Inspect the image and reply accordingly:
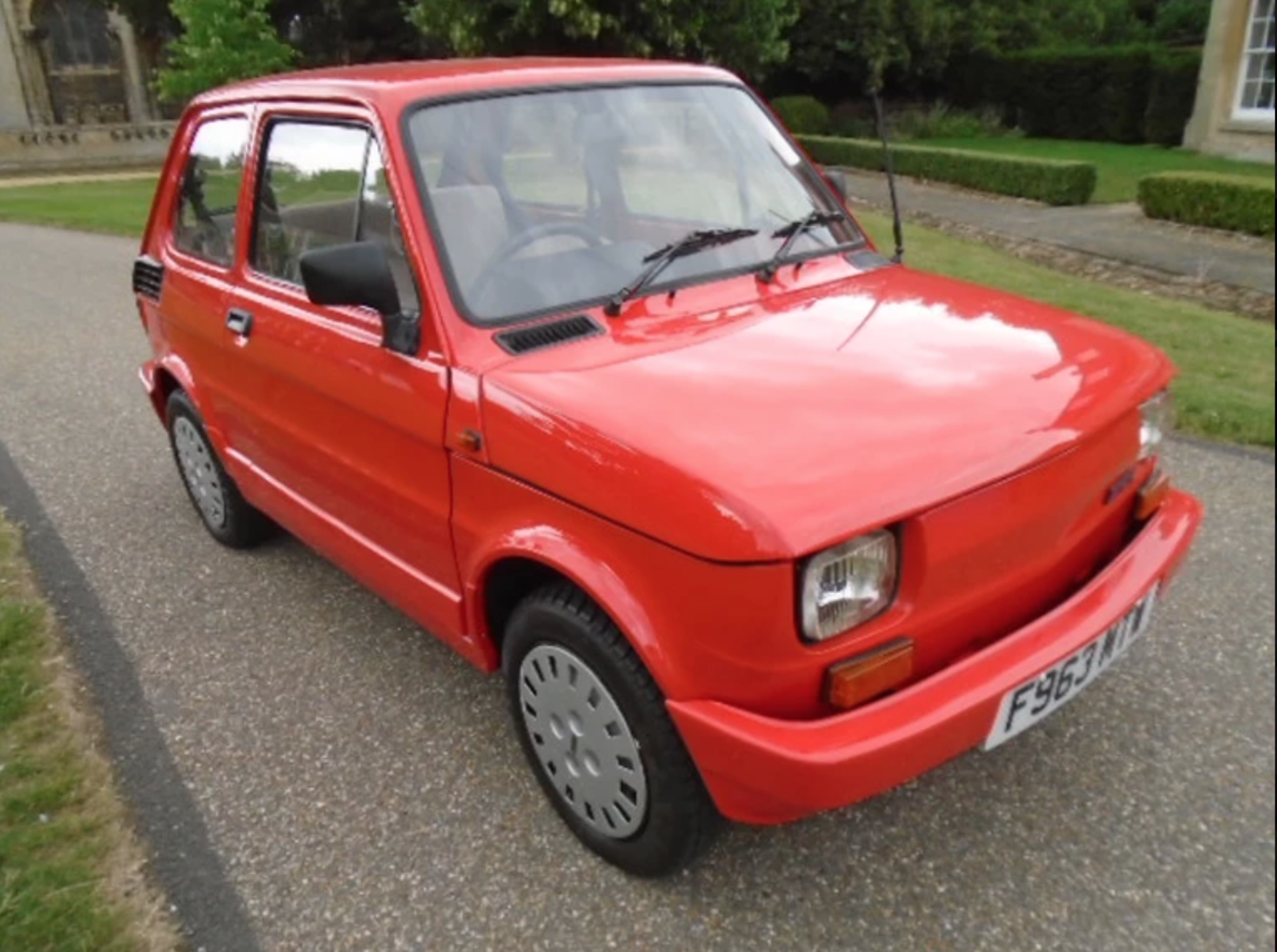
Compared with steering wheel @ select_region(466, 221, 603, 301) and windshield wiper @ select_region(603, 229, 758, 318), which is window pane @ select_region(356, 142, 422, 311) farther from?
windshield wiper @ select_region(603, 229, 758, 318)

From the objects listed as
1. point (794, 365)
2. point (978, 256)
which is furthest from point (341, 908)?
point (978, 256)

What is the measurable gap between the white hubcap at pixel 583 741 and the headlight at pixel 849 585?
0.56 m

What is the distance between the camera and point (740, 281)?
9.39 feet

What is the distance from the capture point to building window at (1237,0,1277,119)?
101 cm

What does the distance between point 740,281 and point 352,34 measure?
1203 inches

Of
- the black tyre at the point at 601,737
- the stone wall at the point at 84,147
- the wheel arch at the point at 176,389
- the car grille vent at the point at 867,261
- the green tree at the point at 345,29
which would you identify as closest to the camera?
the black tyre at the point at 601,737

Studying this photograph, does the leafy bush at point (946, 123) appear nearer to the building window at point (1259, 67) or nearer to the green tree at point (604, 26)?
the green tree at point (604, 26)

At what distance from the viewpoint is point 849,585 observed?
1.96m

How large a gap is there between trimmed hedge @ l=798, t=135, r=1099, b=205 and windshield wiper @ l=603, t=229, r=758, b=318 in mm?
12030

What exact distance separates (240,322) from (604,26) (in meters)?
16.3

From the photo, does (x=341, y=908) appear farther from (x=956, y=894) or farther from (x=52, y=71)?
(x=52, y=71)

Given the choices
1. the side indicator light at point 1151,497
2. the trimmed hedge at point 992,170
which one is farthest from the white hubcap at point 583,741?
the trimmed hedge at point 992,170

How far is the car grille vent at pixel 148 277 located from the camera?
163 inches

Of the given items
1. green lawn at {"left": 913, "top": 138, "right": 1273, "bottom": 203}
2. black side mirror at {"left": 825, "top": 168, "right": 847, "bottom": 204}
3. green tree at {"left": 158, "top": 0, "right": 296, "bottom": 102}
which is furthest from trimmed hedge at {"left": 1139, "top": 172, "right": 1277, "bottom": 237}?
green tree at {"left": 158, "top": 0, "right": 296, "bottom": 102}
